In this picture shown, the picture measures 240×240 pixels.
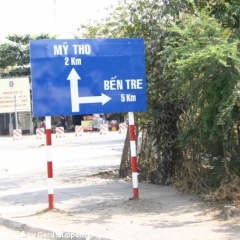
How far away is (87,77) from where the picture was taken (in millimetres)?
9547

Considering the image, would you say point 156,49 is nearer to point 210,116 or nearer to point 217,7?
point 217,7

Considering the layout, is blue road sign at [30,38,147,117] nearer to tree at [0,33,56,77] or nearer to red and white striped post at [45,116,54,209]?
red and white striped post at [45,116,54,209]

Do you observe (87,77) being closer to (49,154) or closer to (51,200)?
(49,154)

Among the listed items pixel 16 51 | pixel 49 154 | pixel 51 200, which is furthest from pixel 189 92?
pixel 16 51

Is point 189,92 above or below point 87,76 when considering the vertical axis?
below

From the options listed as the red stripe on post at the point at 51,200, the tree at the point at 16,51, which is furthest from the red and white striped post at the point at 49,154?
the tree at the point at 16,51

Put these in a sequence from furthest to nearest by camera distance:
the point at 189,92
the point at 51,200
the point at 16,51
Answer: the point at 16,51
the point at 51,200
the point at 189,92

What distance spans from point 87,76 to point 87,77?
0.02 metres

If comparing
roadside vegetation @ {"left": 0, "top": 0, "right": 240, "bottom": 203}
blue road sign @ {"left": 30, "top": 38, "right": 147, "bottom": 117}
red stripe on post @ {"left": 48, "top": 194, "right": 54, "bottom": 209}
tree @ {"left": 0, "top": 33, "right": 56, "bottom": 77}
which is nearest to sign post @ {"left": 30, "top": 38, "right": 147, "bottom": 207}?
blue road sign @ {"left": 30, "top": 38, "right": 147, "bottom": 117}

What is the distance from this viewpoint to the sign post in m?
9.30

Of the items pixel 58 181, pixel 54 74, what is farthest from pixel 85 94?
pixel 58 181

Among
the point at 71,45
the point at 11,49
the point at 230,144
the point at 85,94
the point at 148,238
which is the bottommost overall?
the point at 148,238

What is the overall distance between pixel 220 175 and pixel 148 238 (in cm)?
306

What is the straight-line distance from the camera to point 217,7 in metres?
11.1
